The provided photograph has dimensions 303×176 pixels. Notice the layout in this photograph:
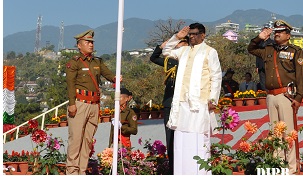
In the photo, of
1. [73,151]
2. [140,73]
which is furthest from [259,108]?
[140,73]

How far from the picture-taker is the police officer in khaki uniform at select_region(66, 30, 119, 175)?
8.83m

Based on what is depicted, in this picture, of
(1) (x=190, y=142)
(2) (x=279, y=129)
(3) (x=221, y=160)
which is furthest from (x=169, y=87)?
(2) (x=279, y=129)

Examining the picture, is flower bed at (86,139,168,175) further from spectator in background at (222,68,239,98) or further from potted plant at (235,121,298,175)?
spectator in background at (222,68,239,98)

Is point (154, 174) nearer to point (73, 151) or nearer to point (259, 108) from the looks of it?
point (73, 151)

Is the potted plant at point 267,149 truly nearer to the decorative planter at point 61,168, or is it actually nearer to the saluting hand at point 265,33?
the saluting hand at point 265,33

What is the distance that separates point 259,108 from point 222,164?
7.37 meters

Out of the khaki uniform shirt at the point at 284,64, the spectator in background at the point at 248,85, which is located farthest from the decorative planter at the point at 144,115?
the khaki uniform shirt at the point at 284,64

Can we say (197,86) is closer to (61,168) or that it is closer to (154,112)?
(61,168)

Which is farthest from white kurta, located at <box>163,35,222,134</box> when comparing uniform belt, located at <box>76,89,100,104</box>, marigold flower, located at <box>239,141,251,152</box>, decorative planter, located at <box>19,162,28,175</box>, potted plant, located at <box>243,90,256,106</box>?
potted plant, located at <box>243,90,256,106</box>

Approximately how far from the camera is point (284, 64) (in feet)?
28.0

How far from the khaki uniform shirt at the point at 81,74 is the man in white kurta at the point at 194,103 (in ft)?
3.80

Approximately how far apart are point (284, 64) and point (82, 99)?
219 cm

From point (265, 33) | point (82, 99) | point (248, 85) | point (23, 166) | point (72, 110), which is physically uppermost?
point (265, 33)

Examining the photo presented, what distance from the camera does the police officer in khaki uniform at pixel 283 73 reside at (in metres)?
8.43
